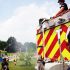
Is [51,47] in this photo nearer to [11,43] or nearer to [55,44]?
[55,44]

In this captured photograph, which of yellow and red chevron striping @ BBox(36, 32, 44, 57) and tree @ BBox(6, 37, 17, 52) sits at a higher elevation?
tree @ BBox(6, 37, 17, 52)

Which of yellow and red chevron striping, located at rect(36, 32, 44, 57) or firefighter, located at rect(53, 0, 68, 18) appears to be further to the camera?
yellow and red chevron striping, located at rect(36, 32, 44, 57)

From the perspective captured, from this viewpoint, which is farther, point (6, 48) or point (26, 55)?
point (6, 48)

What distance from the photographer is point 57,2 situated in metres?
6.19

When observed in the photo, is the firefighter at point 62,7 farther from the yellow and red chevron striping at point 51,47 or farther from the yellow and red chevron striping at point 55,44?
the yellow and red chevron striping at point 51,47

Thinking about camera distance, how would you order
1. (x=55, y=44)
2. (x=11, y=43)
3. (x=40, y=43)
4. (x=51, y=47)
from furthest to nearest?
(x=11, y=43), (x=40, y=43), (x=51, y=47), (x=55, y=44)

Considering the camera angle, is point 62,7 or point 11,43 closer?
point 62,7

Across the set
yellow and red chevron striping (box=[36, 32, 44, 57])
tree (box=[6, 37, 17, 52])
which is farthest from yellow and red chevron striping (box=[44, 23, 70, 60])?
tree (box=[6, 37, 17, 52])

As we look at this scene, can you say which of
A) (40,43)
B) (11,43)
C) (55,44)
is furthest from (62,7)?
(11,43)

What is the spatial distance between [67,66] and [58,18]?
105 cm

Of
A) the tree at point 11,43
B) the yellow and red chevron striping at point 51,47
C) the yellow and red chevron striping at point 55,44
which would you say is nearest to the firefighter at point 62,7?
the yellow and red chevron striping at point 55,44

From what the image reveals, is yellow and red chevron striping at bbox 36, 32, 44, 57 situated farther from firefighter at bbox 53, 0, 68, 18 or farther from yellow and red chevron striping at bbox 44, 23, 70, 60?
firefighter at bbox 53, 0, 68, 18

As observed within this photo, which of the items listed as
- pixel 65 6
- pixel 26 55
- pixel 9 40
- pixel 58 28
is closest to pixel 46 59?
pixel 58 28

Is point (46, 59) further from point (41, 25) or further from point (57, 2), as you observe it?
point (57, 2)
